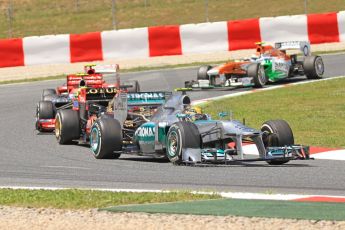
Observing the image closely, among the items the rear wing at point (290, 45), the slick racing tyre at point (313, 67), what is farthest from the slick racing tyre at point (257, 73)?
the slick racing tyre at point (313, 67)

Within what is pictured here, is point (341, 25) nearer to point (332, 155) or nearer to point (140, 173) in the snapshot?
point (332, 155)

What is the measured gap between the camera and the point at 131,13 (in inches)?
1455

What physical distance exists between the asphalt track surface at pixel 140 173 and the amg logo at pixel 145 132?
36 cm

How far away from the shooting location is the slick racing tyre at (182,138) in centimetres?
1329

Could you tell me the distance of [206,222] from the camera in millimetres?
8969

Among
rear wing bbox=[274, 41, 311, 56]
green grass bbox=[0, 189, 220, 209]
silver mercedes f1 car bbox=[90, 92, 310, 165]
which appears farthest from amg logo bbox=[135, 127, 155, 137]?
rear wing bbox=[274, 41, 311, 56]

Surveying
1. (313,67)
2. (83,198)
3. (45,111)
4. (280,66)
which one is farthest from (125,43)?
(83,198)

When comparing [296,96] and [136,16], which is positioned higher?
[136,16]

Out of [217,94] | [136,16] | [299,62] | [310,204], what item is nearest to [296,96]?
[217,94]

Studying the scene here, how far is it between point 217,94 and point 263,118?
5397 millimetres

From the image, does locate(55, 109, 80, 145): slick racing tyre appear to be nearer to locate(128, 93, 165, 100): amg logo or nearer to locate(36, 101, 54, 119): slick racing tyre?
locate(128, 93, 165, 100): amg logo

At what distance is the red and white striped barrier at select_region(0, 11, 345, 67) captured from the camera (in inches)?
1150

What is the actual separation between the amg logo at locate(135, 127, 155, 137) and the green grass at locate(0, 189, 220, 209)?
3316 millimetres

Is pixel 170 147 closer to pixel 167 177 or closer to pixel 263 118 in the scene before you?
pixel 167 177
